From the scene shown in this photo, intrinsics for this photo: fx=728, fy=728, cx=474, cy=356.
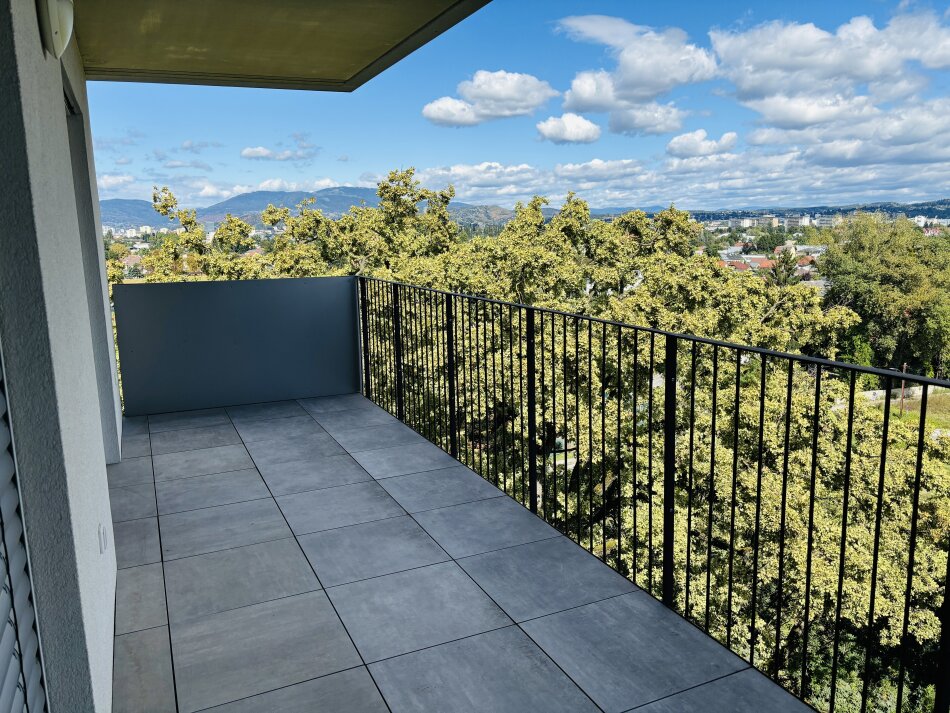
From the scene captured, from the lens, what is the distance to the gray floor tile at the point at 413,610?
101 inches

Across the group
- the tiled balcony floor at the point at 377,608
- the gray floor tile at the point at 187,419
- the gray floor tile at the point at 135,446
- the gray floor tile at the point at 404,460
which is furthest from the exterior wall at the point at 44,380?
the gray floor tile at the point at 187,419

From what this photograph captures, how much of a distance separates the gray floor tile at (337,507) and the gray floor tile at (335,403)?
1.92m

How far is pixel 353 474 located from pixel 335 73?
10.3ft

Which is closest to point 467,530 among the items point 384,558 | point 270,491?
point 384,558

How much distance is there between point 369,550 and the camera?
129 inches

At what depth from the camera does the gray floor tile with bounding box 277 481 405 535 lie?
11.9 ft

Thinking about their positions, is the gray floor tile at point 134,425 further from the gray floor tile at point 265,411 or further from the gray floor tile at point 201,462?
the gray floor tile at point 201,462

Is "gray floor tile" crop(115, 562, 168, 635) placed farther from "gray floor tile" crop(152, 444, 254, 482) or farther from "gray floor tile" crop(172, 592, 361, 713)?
"gray floor tile" crop(152, 444, 254, 482)

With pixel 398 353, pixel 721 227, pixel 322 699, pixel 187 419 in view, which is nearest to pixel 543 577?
pixel 322 699

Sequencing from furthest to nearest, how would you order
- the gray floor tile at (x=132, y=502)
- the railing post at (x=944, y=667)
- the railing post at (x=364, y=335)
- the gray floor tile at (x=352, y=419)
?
the railing post at (x=364, y=335)
the gray floor tile at (x=352, y=419)
the gray floor tile at (x=132, y=502)
the railing post at (x=944, y=667)

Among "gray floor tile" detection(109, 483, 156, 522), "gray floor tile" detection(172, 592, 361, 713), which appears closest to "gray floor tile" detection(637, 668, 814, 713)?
"gray floor tile" detection(172, 592, 361, 713)

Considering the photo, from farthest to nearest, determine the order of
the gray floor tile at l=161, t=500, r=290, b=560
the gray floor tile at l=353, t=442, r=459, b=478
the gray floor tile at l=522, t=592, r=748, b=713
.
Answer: the gray floor tile at l=353, t=442, r=459, b=478, the gray floor tile at l=161, t=500, r=290, b=560, the gray floor tile at l=522, t=592, r=748, b=713

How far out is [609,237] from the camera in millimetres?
23344

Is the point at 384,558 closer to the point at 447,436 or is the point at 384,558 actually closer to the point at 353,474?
the point at 353,474
